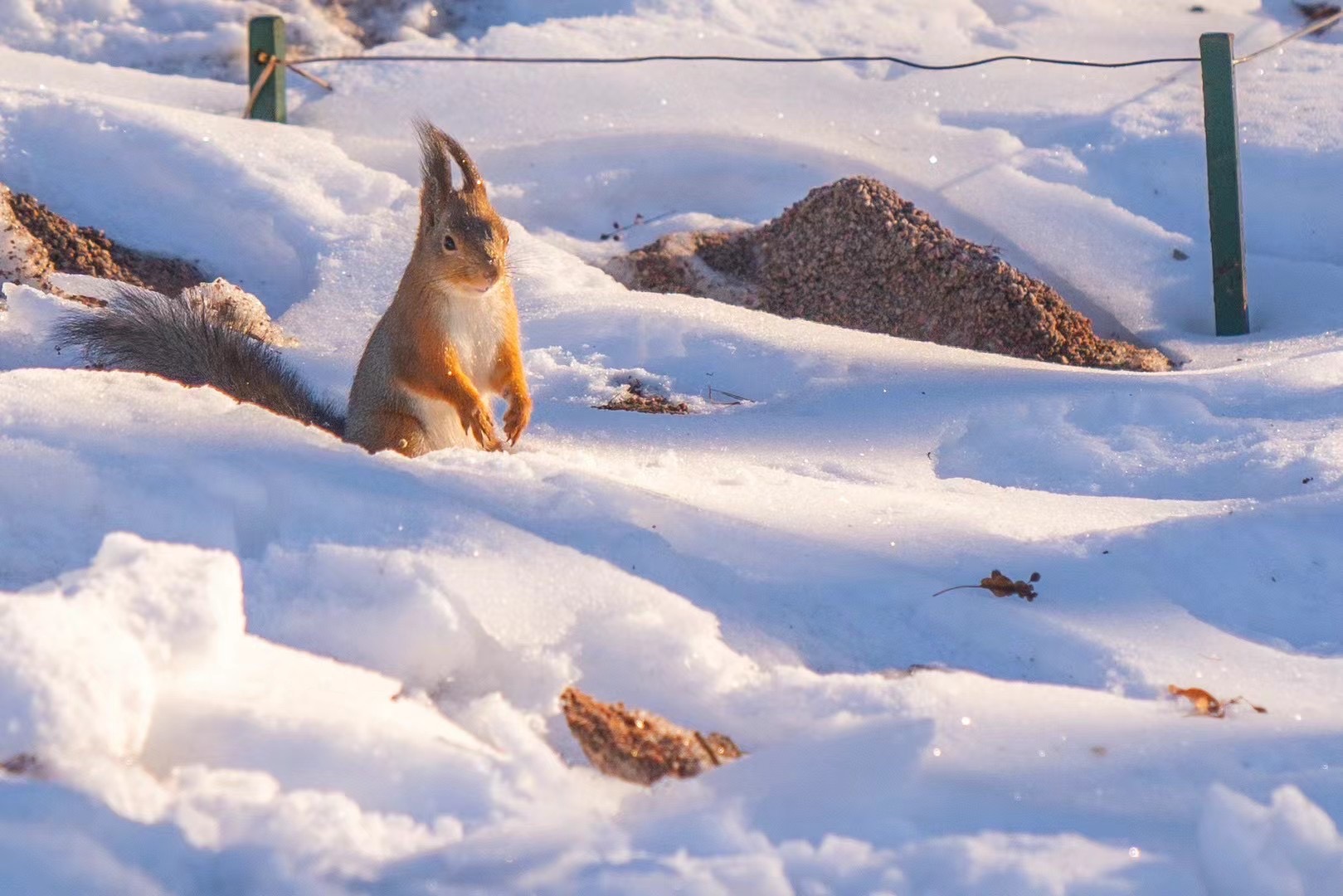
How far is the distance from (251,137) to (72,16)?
8.37 ft

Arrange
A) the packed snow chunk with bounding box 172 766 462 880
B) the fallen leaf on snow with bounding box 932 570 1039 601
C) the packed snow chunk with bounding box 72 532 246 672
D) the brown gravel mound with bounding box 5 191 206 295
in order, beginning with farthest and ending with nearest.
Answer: the brown gravel mound with bounding box 5 191 206 295 < the fallen leaf on snow with bounding box 932 570 1039 601 < the packed snow chunk with bounding box 72 532 246 672 < the packed snow chunk with bounding box 172 766 462 880

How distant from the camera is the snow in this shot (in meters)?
1.69

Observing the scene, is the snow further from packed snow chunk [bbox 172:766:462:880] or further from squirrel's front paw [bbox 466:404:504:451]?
squirrel's front paw [bbox 466:404:504:451]

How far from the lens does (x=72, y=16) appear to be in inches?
304

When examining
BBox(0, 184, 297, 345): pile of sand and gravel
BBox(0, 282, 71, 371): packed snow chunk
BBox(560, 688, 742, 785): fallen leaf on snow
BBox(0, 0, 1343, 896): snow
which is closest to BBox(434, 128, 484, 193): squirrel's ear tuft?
BBox(0, 0, 1343, 896): snow

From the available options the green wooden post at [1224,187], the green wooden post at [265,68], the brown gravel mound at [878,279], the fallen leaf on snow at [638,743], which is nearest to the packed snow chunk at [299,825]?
the fallen leaf on snow at [638,743]

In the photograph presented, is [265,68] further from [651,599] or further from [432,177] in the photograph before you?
[651,599]

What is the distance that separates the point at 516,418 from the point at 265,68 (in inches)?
138

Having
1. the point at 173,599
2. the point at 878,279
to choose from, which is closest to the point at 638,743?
the point at 173,599

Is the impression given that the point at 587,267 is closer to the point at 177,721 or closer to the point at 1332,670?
the point at 1332,670

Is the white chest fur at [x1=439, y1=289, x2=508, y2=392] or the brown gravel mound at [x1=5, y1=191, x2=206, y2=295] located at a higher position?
the white chest fur at [x1=439, y1=289, x2=508, y2=392]

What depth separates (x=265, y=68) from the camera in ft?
20.8

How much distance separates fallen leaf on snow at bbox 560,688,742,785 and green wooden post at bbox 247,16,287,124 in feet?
16.2

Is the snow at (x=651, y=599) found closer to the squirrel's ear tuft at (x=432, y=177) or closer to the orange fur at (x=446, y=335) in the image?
the orange fur at (x=446, y=335)
